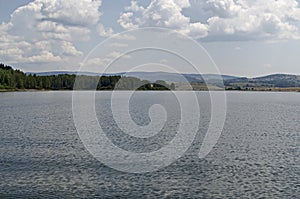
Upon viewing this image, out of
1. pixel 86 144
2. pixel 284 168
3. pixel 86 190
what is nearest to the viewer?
pixel 86 190

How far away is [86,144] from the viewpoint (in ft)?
115

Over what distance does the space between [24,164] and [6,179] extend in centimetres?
351

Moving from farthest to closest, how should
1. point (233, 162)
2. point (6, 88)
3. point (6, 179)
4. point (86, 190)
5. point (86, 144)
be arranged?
point (6, 88) → point (86, 144) → point (233, 162) → point (6, 179) → point (86, 190)

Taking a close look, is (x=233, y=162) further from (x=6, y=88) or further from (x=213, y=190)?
(x=6, y=88)

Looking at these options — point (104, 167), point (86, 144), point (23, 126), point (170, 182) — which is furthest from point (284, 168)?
point (23, 126)

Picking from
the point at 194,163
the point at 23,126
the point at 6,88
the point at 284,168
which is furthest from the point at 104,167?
the point at 6,88

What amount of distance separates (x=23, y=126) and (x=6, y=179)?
24.8 meters

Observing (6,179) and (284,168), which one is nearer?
(6,179)

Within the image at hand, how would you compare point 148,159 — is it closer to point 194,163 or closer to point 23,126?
point 194,163

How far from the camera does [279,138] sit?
131ft

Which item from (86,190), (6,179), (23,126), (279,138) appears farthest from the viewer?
(23,126)

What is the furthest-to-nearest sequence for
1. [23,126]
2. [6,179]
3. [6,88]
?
[6,88]
[23,126]
[6,179]

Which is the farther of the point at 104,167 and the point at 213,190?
the point at 104,167

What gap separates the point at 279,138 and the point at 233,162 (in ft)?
44.3
